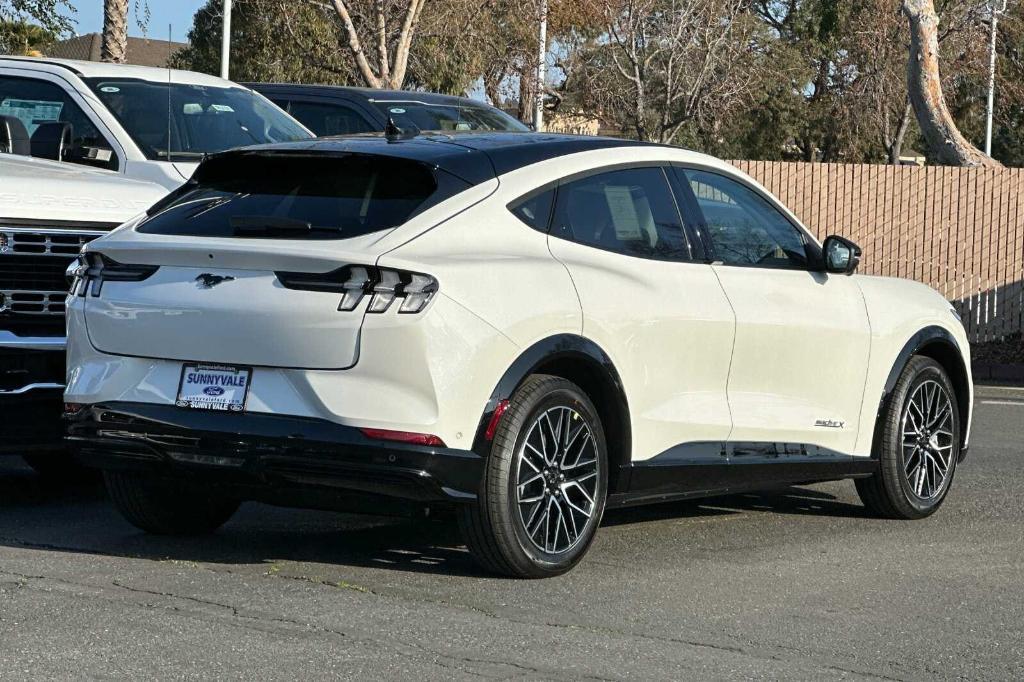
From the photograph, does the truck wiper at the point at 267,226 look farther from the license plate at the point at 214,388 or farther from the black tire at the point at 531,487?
the black tire at the point at 531,487

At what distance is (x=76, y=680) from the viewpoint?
16.4 ft

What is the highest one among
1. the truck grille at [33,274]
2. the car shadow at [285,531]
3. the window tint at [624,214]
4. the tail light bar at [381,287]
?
the window tint at [624,214]

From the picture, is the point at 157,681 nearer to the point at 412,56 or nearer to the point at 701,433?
the point at 701,433

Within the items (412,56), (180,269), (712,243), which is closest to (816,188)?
(712,243)

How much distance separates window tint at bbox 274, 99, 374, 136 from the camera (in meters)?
16.0

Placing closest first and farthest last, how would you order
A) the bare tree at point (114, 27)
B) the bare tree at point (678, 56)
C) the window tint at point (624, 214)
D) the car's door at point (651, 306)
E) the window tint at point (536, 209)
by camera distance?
the window tint at point (536, 209), the car's door at point (651, 306), the window tint at point (624, 214), the bare tree at point (114, 27), the bare tree at point (678, 56)

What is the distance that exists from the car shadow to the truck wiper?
123 centimetres

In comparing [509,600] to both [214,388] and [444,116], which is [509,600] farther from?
[444,116]

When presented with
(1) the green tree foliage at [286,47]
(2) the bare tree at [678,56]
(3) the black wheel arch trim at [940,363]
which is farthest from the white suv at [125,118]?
(2) the bare tree at [678,56]

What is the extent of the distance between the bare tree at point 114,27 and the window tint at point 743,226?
25.9 meters

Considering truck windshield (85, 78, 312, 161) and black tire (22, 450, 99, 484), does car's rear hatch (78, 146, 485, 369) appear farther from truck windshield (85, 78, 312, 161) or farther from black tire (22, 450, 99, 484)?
truck windshield (85, 78, 312, 161)

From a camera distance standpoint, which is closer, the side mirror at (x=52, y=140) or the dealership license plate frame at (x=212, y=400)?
the dealership license plate frame at (x=212, y=400)

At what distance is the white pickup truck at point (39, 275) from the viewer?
25.6 ft

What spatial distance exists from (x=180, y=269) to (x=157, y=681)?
1.95 m
